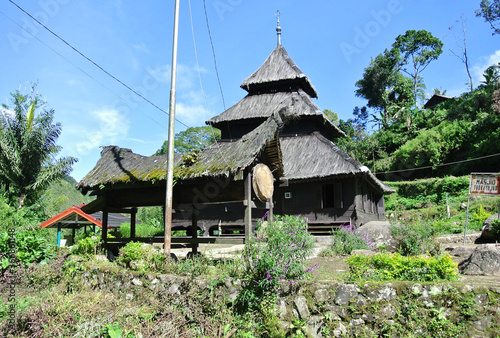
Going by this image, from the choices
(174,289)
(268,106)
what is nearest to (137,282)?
(174,289)

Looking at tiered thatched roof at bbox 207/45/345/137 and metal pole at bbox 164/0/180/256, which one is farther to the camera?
tiered thatched roof at bbox 207/45/345/137

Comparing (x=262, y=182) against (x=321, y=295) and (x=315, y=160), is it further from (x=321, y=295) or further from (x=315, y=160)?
(x=315, y=160)

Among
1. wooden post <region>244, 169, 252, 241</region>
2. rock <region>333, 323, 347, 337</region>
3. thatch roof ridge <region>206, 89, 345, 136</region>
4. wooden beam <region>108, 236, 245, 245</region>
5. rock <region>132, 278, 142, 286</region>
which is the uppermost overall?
thatch roof ridge <region>206, 89, 345, 136</region>

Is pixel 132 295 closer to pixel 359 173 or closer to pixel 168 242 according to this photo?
pixel 168 242

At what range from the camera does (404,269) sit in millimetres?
6020

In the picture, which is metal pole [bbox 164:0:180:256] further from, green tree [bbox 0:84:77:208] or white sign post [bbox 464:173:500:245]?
green tree [bbox 0:84:77:208]

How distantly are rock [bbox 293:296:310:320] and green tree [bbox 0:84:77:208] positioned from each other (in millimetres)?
23224

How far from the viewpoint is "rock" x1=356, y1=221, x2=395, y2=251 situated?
36.4ft

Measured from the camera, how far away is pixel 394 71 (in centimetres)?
4625

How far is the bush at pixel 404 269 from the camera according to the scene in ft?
18.8

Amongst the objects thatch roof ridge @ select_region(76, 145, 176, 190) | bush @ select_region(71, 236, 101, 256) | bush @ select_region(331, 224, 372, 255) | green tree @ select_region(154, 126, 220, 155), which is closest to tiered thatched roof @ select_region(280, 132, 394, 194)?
bush @ select_region(331, 224, 372, 255)

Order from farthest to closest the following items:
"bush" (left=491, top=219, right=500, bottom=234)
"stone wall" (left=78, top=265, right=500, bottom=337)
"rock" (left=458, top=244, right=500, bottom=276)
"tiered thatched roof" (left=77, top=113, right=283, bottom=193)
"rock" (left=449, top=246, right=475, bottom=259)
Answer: "bush" (left=491, top=219, right=500, bottom=234)
"rock" (left=449, top=246, right=475, bottom=259)
"tiered thatched roof" (left=77, top=113, right=283, bottom=193)
"rock" (left=458, top=244, right=500, bottom=276)
"stone wall" (left=78, top=265, right=500, bottom=337)

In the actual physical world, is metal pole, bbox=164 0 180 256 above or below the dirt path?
above

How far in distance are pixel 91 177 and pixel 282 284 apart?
259 inches
